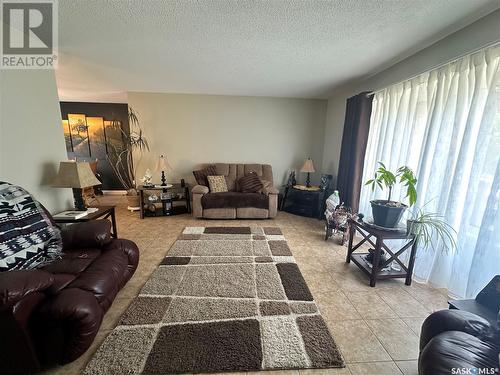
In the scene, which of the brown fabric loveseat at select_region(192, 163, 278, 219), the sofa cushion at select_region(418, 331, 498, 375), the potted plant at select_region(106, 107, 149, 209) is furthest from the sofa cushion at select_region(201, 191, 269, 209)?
the sofa cushion at select_region(418, 331, 498, 375)

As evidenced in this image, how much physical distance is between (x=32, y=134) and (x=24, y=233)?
111 cm

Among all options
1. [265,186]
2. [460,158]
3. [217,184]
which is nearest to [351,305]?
[460,158]

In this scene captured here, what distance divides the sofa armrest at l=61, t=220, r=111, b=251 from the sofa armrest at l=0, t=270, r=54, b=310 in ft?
2.07

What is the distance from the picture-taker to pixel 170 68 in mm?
2881

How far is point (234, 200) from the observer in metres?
3.73

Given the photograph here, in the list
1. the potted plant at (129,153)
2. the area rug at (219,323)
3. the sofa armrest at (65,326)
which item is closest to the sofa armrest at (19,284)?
the sofa armrest at (65,326)

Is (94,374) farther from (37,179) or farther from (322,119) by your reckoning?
(322,119)

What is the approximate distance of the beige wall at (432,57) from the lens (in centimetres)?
161

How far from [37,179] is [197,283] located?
198 centimetres

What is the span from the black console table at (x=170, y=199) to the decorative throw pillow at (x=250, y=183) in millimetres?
1131

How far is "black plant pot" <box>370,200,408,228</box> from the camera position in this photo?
6.54ft

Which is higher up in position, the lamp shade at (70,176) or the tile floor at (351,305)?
the lamp shade at (70,176)

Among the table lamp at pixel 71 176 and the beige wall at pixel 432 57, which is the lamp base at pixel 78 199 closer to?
the table lamp at pixel 71 176

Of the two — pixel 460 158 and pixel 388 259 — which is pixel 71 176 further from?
pixel 460 158
